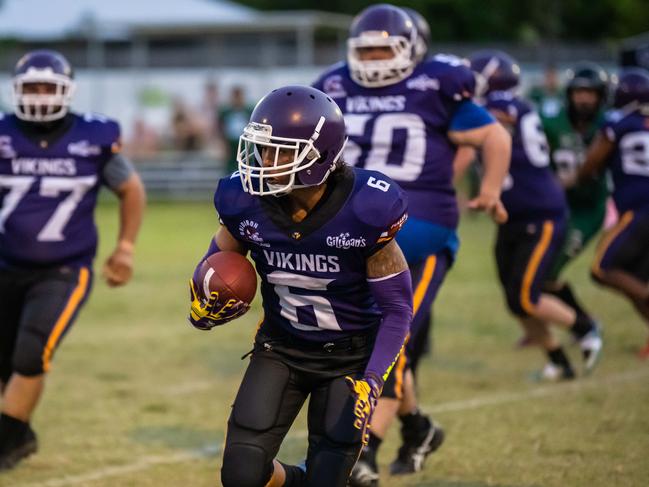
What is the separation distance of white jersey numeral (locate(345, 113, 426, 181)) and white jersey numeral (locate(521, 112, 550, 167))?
246 cm

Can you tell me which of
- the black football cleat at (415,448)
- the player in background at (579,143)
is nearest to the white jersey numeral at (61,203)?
the black football cleat at (415,448)

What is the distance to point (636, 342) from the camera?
28.6 ft

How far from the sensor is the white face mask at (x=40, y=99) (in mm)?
5699

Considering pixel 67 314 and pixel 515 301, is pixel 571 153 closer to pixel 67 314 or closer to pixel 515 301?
pixel 515 301

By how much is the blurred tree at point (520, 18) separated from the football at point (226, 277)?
95.8 ft

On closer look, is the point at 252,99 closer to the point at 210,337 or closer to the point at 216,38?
the point at 216,38

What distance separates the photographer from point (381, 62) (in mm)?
5270

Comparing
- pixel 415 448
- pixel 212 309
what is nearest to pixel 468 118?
pixel 415 448

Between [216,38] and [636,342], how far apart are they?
16099mm

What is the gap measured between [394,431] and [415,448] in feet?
2.93

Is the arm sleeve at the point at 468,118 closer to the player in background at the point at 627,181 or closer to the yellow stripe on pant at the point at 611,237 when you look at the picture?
the player in background at the point at 627,181

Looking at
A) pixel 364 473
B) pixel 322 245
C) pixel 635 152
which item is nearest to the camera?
pixel 322 245

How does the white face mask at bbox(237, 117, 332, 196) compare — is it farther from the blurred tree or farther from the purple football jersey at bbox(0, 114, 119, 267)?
the blurred tree

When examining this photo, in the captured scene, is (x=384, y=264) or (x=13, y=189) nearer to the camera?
(x=384, y=264)
